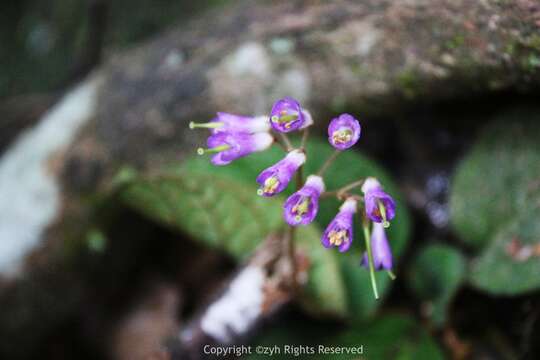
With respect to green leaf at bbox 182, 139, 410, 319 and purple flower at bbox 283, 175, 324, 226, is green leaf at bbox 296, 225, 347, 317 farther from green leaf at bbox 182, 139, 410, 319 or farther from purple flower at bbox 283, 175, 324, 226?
purple flower at bbox 283, 175, 324, 226

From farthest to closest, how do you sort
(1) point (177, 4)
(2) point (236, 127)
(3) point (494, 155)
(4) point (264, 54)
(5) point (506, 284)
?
(1) point (177, 4) < (4) point (264, 54) < (3) point (494, 155) < (5) point (506, 284) < (2) point (236, 127)

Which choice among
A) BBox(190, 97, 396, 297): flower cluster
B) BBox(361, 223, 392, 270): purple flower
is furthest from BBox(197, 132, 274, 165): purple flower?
BBox(361, 223, 392, 270): purple flower

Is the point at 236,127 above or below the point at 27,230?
above

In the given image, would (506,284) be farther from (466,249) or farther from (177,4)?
(177,4)

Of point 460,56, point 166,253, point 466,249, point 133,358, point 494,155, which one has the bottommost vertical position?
point 133,358

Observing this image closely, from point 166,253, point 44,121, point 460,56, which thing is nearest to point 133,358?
point 166,253

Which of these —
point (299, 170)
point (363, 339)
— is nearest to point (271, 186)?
point (299, 170)

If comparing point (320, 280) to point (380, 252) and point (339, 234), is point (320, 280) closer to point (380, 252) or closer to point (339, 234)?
point (380, 252)

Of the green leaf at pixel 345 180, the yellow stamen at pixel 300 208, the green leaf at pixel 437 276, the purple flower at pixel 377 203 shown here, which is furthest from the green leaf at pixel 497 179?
the yellow stamen at pixel 300 208
